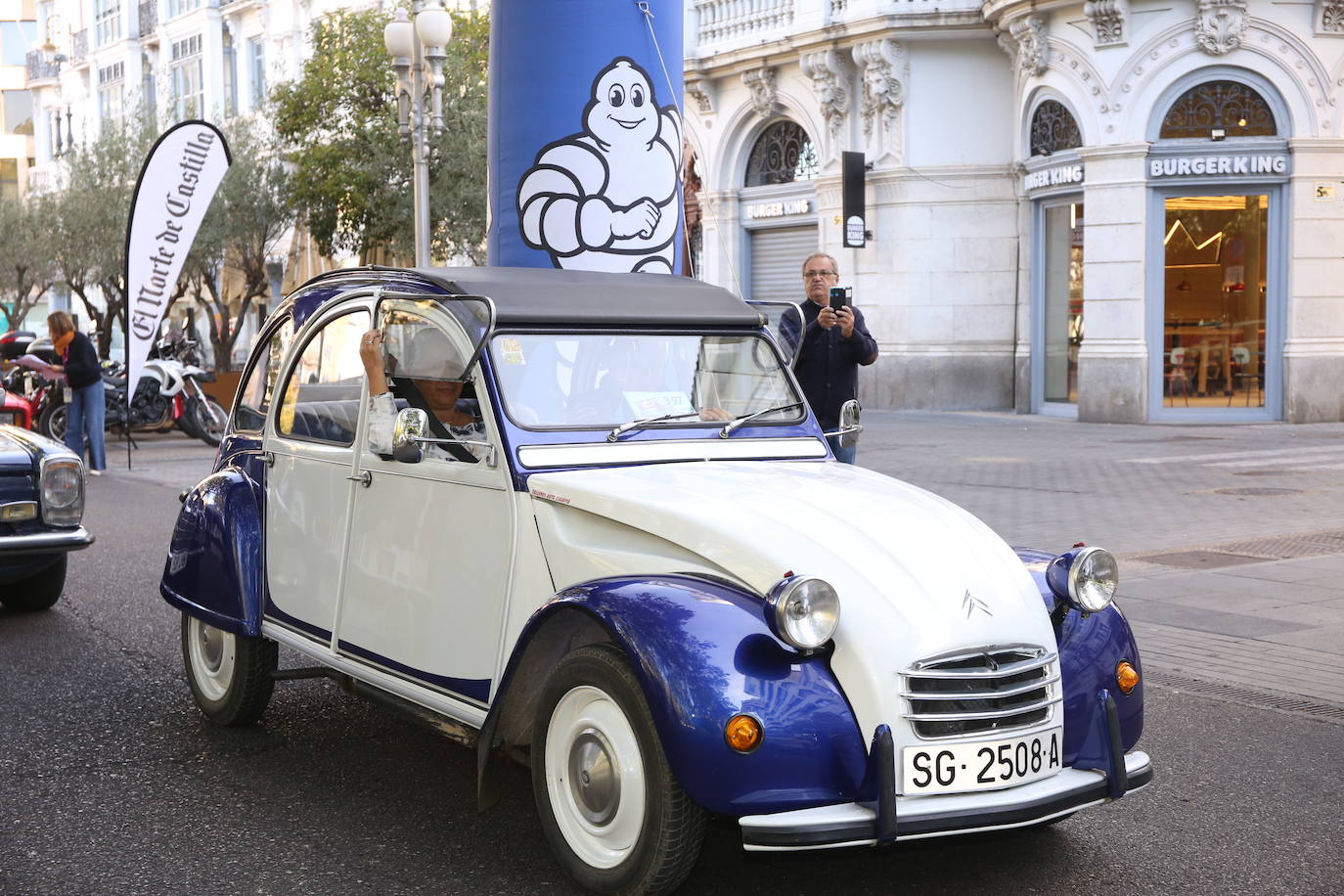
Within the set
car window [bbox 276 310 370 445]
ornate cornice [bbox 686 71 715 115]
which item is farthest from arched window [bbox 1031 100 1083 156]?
car window [bbox 276 310 370 445]

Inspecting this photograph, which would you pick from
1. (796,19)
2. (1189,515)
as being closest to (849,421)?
(1189,515)

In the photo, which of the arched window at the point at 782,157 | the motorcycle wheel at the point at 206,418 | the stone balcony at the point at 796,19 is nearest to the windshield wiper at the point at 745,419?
the motorcycle wheel at the point at 206,418

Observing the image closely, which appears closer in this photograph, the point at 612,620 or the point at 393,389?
the point at 612,620

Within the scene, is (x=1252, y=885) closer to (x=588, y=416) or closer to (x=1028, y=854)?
(x=1028, y=854)

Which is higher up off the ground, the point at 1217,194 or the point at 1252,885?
the point at 1217,194

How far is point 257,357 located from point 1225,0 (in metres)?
18.1

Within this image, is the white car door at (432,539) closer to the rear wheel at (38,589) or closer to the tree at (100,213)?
the rear wheel at (38,589)

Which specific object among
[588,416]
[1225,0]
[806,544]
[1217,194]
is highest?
[1225,0]

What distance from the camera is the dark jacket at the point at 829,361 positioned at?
315 inches

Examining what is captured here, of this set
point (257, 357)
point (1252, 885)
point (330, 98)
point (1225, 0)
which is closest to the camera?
point (1252, 885)

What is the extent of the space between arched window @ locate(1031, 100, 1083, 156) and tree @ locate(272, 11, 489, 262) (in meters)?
10.2

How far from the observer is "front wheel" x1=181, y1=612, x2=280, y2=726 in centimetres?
579

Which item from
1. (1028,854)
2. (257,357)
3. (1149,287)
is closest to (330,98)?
(1149,287)

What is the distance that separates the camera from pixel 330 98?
31.4 meters
